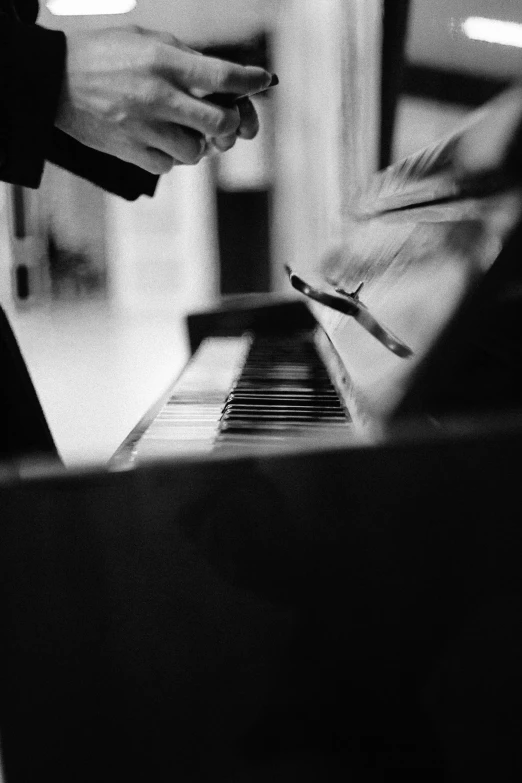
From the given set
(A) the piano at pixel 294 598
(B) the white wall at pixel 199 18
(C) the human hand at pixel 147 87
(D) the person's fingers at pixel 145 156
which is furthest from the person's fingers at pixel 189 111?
(B) the white wall at pixel 199 18

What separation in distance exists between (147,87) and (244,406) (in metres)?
0.38

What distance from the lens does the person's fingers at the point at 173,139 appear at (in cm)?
76

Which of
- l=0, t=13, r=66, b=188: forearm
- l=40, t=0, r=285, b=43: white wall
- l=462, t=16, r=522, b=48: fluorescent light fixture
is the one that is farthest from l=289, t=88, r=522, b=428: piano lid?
l=40, t=0, r=285, b=43: white wall

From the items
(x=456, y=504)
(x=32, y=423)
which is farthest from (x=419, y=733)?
(x=32, y=423)

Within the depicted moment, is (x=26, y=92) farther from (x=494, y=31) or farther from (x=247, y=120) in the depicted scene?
(x=494, y=31)

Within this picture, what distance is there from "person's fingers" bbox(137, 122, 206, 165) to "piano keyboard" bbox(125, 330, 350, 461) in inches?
12.6

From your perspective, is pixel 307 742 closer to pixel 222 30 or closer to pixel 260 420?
pixel 260 420

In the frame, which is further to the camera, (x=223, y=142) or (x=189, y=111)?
(x=223, y=142)

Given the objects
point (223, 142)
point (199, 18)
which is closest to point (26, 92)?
point (223, 142)

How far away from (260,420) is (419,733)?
0.37 m

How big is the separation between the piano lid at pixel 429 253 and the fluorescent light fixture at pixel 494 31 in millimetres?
207

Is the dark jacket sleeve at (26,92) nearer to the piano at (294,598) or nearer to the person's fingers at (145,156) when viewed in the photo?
the person's fingers at (145,156)

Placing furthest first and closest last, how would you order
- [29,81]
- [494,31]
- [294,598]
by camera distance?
[494,31], [29,81], [294,598]

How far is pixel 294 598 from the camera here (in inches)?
18.1
